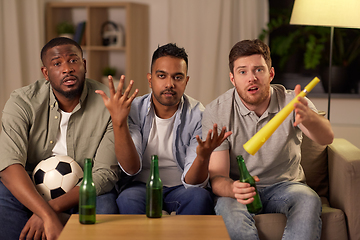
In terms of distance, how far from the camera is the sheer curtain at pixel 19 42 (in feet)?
11.8

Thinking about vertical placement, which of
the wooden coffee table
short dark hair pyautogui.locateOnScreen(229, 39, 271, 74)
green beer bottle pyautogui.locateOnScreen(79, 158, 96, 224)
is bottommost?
the wooden coffee table

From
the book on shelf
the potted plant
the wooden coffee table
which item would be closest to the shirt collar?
the wooden coffee table

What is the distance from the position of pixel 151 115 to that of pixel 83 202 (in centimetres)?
75

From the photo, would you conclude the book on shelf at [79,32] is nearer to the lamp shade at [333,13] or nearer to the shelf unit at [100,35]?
the shelf unit at [100,35]

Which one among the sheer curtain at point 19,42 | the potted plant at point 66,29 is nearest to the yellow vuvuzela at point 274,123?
the sheer curtain at point 19,42

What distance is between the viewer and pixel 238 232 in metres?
1.70

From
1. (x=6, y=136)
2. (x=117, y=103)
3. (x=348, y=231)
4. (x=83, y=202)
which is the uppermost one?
(x=117, y=103)

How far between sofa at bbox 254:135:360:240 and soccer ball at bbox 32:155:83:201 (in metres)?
0.87

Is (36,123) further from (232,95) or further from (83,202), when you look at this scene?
(232,95)

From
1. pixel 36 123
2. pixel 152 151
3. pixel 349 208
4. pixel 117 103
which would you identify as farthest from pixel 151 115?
pixel 349 208

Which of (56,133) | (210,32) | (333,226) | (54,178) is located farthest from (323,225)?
(210,32)

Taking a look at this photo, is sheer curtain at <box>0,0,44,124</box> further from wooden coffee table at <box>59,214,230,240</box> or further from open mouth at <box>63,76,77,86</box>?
wooden coffee table at <box>59,214,230,240</box>

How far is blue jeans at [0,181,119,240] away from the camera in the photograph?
1.80 m

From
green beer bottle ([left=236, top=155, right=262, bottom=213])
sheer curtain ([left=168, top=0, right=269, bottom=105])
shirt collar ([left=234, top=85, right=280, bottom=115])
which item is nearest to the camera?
green beer bottle ([left=236, top=155, right=262, bottom=213])
